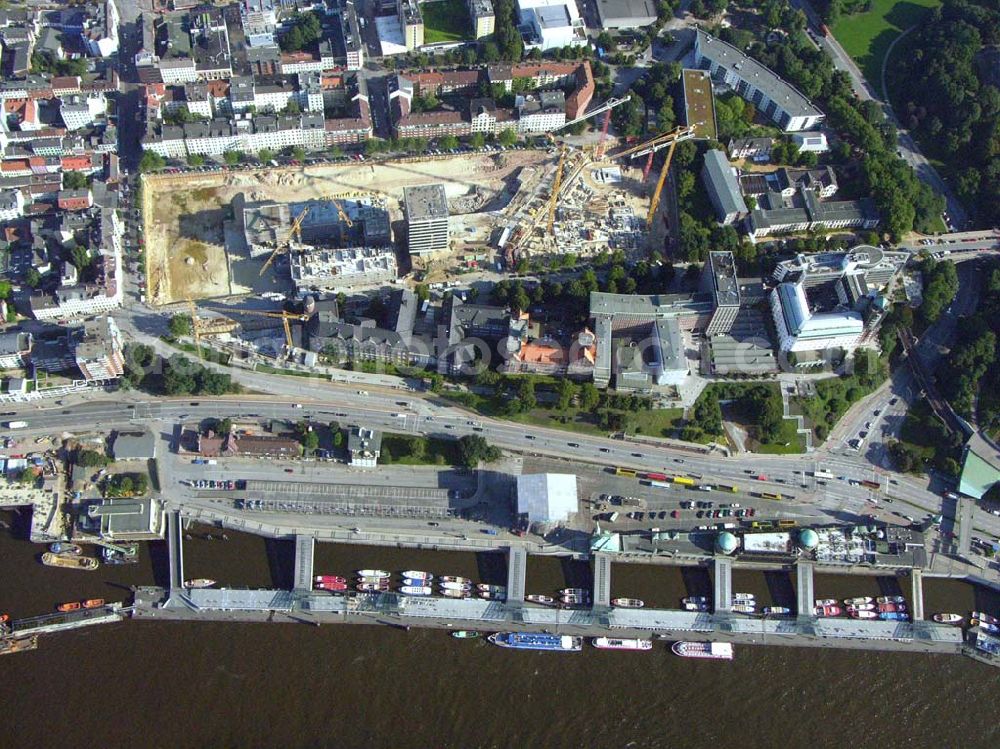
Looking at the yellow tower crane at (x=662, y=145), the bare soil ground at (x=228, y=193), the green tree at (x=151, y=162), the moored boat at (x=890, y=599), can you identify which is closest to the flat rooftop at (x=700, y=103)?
the yellow tower crane at (x=662, y=145)

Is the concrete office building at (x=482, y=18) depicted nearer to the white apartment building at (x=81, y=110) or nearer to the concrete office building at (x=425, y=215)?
the concrete office building at (x=425, y=215)

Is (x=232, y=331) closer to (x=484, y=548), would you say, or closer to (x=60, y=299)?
(x=60, y=299)

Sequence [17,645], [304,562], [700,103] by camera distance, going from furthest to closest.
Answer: [700,103] → [304,562] → [17,645]

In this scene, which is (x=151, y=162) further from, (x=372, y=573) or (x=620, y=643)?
(x=620, y=643)

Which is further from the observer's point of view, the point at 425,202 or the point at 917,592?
the point at 425,202

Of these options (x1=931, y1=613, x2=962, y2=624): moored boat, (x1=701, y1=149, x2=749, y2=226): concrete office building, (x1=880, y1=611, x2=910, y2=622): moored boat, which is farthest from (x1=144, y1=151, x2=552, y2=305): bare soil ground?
(x1=931, y1=613, x2=962, y2=624): moored boat

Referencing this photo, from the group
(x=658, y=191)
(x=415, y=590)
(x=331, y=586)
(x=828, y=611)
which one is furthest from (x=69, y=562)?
(x=658, y=191)
